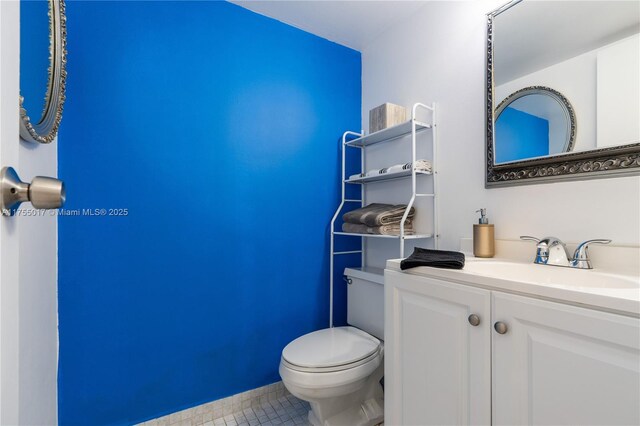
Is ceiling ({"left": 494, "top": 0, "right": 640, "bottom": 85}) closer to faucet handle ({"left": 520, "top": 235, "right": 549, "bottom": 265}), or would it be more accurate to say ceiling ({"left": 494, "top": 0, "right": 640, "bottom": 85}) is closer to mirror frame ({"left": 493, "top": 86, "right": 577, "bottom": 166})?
mirror frame ({"left": 493, "top": 86, "right": 577, "bottom": 166})

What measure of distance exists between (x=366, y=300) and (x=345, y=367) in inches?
19.8

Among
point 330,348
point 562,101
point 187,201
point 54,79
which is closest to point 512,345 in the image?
point 330,348

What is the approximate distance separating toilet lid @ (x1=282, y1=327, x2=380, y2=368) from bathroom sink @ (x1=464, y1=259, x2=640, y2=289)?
65 centimetres

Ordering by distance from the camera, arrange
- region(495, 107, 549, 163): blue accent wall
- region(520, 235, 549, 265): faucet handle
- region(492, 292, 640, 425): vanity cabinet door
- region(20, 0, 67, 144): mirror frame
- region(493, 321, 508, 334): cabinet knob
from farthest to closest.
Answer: region(495, 107, 549, 163): blue accent wall → region(520, 235, 549, 265): faucet handle → region(20, 0, 67, 144): mirror frame → region(493, 321, 508, 334): cabinet knob → region(492, 292, 640, 425): vanity cabinet door

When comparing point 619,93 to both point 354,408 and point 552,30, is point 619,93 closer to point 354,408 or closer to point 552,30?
point 552,30

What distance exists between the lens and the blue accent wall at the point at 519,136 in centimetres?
116

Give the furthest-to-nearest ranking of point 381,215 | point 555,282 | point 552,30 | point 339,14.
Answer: point 339,14, point 381,215, point 552,30, point 555,282

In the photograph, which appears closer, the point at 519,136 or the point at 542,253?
the point at 542,253

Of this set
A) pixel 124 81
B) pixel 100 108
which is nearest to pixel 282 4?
pixel 124 81

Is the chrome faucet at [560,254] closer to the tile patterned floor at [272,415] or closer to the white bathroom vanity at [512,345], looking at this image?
the white bathroom vanity at [512,345]

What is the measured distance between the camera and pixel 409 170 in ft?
4.92

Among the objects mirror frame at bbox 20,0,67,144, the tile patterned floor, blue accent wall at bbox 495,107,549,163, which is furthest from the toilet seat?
mirror frame at bbox 20,0,67,144

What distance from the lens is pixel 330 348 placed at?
1402 mm

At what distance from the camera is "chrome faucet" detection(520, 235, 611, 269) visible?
0.99 metres
